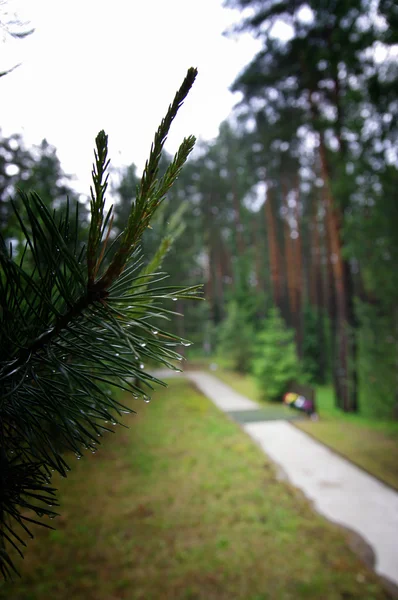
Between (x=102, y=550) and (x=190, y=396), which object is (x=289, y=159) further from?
(x=102, y=550)

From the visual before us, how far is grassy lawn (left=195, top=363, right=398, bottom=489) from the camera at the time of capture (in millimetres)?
5746

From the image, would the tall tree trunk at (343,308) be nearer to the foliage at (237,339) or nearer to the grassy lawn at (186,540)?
the grassy lawn at (186,540)

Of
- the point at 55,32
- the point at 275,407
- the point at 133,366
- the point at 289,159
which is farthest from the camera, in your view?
the point at 289,159

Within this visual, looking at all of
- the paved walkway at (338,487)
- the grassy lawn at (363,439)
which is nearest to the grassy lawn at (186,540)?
the paved walkway at (338,487)

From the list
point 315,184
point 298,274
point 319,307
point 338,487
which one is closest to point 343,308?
point 338,487

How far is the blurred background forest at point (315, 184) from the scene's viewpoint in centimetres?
378

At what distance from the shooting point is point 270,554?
3543 millimetres

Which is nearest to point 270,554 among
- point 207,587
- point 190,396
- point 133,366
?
point 207,587

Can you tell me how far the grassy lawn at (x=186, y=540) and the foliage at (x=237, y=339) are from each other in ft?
30.5

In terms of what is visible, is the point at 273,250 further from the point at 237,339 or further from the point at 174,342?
the point at 174,342

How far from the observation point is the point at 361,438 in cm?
708

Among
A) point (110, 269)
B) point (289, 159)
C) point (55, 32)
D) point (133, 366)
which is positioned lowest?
point (133, 366)

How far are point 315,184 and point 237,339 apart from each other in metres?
7.66

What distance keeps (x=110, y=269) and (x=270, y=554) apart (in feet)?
13.4
